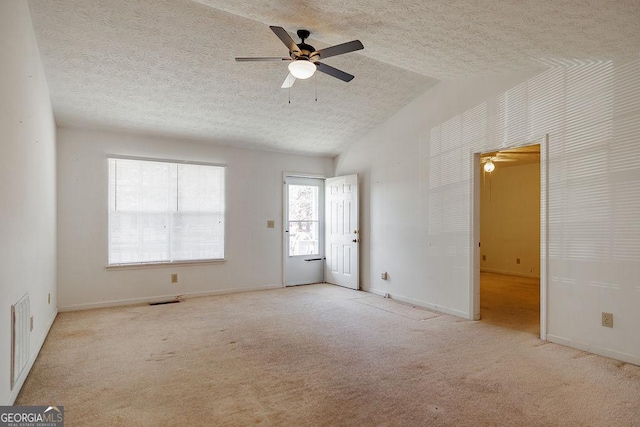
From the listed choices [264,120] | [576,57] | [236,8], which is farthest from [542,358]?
[264,120]

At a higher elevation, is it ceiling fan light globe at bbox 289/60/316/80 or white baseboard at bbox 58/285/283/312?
ceiling fan light globe at bbox 289/60/316/80

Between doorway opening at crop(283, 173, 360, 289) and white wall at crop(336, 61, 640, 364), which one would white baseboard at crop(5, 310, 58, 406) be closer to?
doorway opening at crop(283, 173, 360, 289)

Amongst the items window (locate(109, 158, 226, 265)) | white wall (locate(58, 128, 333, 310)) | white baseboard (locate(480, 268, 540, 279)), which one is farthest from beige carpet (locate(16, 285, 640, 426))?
white baseboard (locate(480, 268, 540, 279))

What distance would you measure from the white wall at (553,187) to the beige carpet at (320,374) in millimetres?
472

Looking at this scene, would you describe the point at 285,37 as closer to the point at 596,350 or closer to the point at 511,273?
the point at 596,350

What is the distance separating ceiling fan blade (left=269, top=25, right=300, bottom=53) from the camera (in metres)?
2.60

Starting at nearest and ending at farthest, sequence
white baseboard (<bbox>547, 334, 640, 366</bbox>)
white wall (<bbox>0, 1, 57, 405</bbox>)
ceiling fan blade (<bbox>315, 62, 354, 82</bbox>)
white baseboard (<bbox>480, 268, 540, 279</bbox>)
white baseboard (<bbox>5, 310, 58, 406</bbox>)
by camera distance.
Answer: white wall (<bbox>0, 1, 57, 405</bbox>) < white baseboard (<bbox>5, 310, 58, 406</bbox>) < white baseboard (<bbox>547, 334, 640, 366</bbox>) < ceiling fan blade (<bbox>315, 62, 354, 82</bbox>) < white baseboard (<bbox>480, 268, 540, 279</bbox>)

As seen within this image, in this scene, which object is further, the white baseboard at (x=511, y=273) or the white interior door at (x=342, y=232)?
the white baseboard at (x=511, y=273)

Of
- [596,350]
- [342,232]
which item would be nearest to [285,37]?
[596,350]

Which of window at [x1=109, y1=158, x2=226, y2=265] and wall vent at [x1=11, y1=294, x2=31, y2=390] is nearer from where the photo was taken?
wall vent at [x1=11, y1=294, x2=31, y2=390]

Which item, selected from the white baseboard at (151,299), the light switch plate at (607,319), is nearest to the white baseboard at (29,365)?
the white baseboard at (151,299)

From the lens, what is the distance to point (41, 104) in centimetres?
343

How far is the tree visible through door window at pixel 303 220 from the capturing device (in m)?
6.57

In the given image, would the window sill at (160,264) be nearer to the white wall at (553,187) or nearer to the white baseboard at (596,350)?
the white wall at (553,187)
